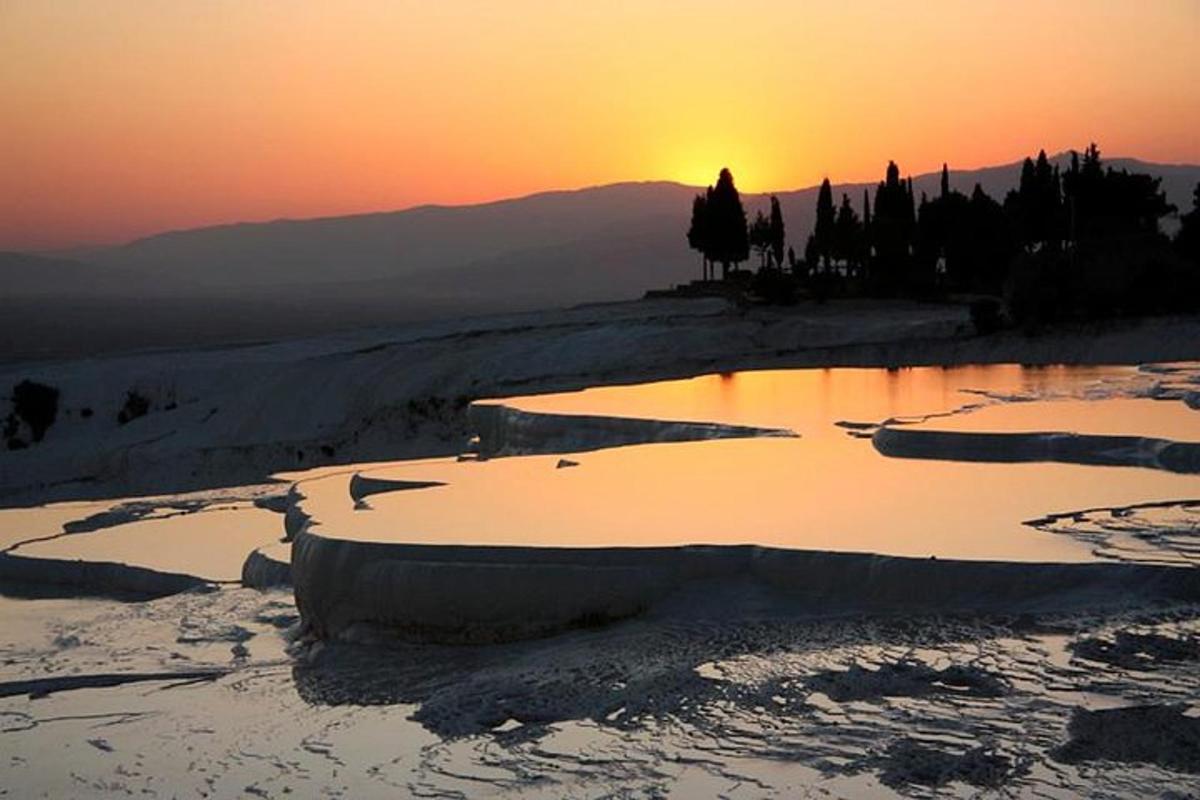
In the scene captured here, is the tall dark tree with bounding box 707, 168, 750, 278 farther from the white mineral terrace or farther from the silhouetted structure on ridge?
the white mineral terrace

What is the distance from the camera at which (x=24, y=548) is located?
1528 centimetres

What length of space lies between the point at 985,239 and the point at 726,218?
971 centimetres

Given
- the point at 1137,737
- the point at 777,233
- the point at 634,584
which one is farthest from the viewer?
the point at 777,233

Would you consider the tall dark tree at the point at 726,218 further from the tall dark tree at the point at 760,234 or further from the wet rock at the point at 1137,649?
the wet rock at the point at 1137,649

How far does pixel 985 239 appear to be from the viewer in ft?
144

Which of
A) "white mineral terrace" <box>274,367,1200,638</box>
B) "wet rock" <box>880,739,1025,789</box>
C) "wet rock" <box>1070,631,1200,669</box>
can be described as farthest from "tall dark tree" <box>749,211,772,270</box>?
"wet rock" <box>880,739,1025,789</box>

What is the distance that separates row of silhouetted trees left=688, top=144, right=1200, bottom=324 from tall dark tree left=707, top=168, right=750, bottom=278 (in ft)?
0.10

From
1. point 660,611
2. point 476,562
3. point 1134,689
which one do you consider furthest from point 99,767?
point 1134,689

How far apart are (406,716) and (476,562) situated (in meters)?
1.36

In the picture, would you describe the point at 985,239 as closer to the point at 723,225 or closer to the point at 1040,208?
the point at 1040,208

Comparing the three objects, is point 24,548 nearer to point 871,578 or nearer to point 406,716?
point 406,716

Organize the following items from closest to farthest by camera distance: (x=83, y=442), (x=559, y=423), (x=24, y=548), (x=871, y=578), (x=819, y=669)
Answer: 1. (x=819, y=669)
2. (x=871, y=578)
3. (x=24, y=548)
4. (x=559, y=423)
5. (x=83, y=442)

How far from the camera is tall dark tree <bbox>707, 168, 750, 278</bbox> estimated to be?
51.2 meters

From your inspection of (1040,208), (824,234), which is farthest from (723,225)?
(1040,208)
